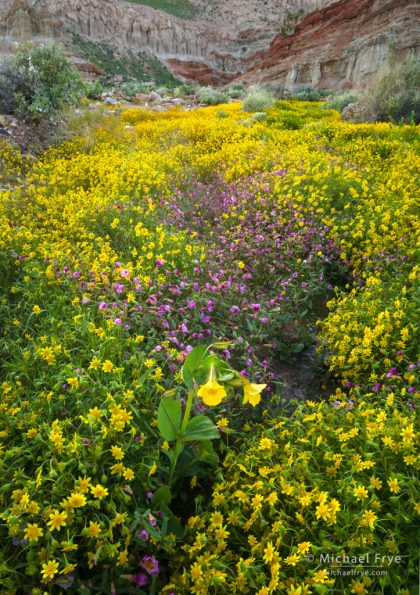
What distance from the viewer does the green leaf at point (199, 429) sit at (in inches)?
75.5

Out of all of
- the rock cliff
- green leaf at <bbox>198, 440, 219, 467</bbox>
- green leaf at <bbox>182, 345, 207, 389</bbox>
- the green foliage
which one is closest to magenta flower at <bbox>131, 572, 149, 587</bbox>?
the green foliage

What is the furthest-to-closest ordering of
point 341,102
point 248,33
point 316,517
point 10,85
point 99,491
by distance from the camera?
point 248,33, point 341,102, point 10,85, point 316,517, point 99,491

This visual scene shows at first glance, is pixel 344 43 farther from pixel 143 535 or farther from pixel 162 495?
pixel 143 535

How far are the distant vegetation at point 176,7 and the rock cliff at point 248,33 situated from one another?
→ 1465mm

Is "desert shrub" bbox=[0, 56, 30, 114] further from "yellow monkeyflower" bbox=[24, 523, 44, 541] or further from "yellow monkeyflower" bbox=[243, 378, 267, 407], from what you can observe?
"yellow monkeyflower" bbox=[243, 378, 267, 407]

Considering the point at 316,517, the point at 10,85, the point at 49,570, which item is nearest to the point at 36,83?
the point at 10,85

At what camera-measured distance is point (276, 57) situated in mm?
30203

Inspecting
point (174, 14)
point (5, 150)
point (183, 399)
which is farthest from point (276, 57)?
point (174, 14)

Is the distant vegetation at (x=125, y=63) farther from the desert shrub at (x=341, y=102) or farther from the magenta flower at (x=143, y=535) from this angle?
the magenta flower at (x=143, y=535)

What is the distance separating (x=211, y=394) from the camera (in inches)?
54.0

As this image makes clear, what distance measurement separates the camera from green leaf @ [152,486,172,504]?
1854 mm

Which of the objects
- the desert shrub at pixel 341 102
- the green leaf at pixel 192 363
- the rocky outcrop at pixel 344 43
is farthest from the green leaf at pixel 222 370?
the rocky outcrop at pixel 344 43

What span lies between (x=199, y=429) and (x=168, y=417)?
203 millimetres

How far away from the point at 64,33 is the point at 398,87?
2023 inches
